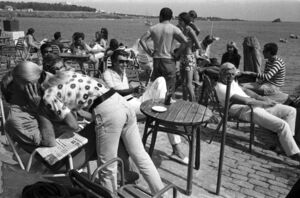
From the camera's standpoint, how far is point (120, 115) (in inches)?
107

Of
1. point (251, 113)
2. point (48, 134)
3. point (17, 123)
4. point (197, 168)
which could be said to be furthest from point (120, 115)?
point (251, 113)

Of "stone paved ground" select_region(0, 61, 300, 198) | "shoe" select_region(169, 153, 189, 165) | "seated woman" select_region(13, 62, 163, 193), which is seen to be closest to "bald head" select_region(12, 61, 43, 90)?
"seated woman" select_region(13, 62, 163, 193)

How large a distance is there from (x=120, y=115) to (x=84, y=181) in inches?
36.8

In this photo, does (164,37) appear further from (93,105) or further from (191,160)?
(93,105)

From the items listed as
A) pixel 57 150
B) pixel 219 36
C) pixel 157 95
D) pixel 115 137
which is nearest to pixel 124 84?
pixel 157 95

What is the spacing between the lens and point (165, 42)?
5.23 metres

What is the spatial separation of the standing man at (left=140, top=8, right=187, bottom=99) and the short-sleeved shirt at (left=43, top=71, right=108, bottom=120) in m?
2.70

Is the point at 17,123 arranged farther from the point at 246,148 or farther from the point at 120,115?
the point at 246,148

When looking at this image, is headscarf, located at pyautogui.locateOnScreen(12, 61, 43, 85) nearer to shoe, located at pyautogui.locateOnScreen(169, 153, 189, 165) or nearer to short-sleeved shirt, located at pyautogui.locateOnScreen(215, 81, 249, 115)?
shoe, located at pyautogui.locateOnScreen(169, 153, 189, 165)

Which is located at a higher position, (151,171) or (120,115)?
(120,115)

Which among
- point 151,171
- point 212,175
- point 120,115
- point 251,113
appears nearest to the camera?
point 120,115

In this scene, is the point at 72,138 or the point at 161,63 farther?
the point at 161,63

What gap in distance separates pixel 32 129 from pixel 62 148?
30 centimetres

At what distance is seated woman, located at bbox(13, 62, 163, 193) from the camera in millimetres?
2543
